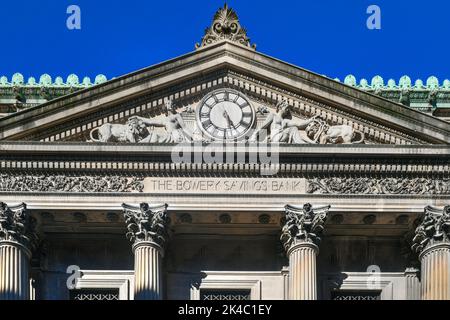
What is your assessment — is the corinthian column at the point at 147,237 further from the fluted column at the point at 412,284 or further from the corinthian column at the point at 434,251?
the corinthian column at the point at 434,251

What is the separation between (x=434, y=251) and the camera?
7994cm

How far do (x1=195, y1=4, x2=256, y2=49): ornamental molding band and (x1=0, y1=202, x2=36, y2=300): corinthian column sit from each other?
375 inches

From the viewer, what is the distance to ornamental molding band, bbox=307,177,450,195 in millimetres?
80625

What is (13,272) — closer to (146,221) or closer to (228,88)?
(146,221)

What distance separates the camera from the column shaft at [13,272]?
78.3 meters

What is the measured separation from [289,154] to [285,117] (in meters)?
1.86

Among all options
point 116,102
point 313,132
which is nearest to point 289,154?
point 313,132

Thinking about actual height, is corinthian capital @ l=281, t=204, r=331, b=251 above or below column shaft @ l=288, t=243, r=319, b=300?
above

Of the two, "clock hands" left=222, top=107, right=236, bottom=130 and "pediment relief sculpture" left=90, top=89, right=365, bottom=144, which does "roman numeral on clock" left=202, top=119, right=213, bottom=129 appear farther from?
"clock hands" left=222, top=107, right=236, bottom=130

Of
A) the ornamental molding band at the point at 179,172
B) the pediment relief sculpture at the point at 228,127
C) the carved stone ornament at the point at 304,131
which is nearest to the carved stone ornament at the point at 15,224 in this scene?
the ornamental molding band at the point at 179,172

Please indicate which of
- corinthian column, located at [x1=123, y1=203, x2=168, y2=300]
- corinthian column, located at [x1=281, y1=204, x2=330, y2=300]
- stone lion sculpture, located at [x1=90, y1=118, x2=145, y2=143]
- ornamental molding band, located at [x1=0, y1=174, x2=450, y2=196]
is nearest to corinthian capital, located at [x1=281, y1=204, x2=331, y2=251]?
corinthian column, located at [x1=281, y1=204, x2=330, y2=300]
